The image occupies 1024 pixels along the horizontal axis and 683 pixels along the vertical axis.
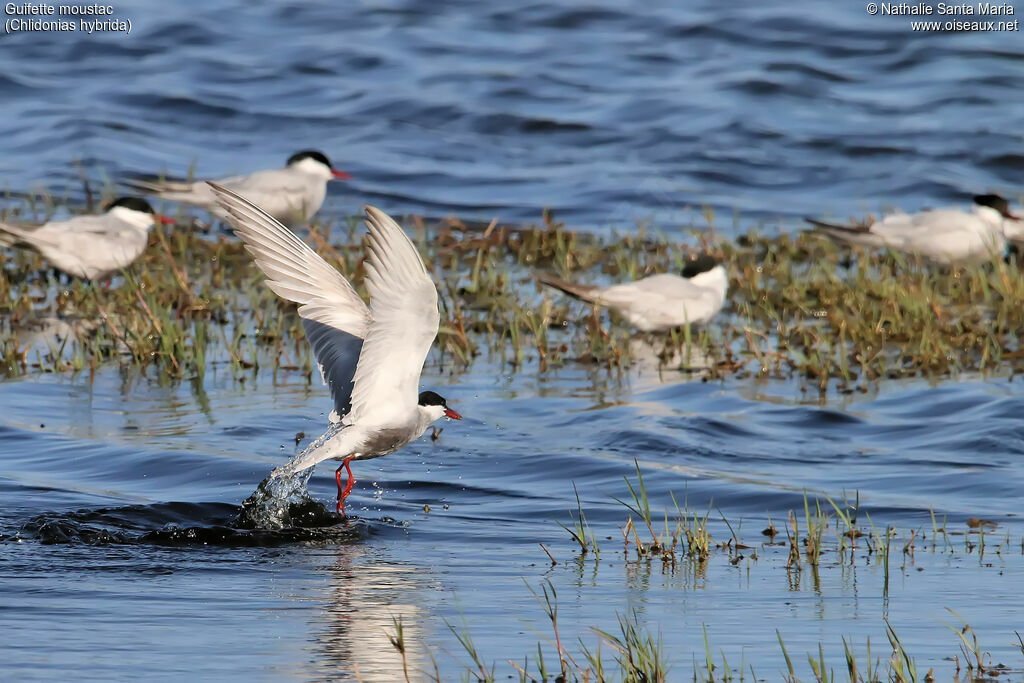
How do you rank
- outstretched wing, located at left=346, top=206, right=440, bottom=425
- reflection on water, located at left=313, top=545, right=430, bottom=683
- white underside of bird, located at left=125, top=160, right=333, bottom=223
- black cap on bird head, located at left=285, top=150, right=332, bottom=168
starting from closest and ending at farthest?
reflection on water, located at left=313, top=545, right=430, bottom=683
outstretched wing, located at left=346, top=206, right=440, bottom=425
white underside of bird, located at left=125, top=160, right=333, bottom=223
black cap on bird head, located at left=285, top=150, right=332, bottom=168

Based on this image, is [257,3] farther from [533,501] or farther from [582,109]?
[533,501]

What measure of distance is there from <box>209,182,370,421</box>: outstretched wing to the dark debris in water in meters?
0.59

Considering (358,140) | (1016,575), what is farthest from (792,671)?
(358,140)

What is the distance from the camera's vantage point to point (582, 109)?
19.3 metres

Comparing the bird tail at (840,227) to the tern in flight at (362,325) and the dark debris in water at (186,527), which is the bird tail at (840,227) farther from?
the dark debris in water at (186,527)

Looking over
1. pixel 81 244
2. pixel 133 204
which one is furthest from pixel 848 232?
pixel 81 244

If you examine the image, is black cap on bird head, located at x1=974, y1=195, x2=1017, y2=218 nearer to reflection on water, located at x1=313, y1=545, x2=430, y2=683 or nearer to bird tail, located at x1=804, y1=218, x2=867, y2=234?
bird tail, located at x1=804, y1=218, x2=867, y2=234

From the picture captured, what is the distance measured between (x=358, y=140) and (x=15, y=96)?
187 inches

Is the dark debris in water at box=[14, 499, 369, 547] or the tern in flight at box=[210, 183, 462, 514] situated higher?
the tern in flight at box=[210, 183, 462, 514]

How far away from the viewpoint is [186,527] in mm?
5879

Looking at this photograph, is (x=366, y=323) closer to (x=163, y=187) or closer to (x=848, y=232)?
(x=848, y=232)

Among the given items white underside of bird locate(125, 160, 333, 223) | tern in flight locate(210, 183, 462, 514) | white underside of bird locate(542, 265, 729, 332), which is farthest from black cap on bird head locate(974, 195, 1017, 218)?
tern in flight locate(210, 183, 462, 514)

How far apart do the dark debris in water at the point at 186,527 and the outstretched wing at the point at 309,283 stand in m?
0.59

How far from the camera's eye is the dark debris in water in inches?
219
